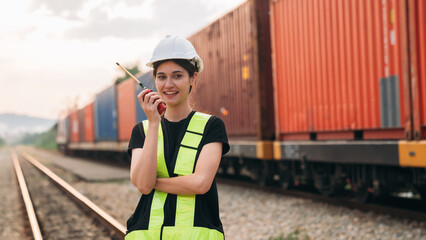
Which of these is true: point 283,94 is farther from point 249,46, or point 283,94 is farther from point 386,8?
point 386,8

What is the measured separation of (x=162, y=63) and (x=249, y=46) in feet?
22.5

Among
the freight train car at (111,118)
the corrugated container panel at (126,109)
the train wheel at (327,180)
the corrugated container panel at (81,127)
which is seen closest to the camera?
the train wheel at (327,180)

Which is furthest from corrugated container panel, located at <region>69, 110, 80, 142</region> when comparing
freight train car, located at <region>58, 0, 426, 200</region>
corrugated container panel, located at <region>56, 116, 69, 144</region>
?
freight train car, located at <region>58, 0, 426, 200</region>

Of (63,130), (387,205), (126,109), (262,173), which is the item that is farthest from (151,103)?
(63,130)

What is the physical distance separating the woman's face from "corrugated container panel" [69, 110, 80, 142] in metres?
29.2

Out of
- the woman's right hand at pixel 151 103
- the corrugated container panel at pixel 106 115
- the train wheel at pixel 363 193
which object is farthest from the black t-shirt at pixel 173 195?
the corrugated container panel at pixel 106 115

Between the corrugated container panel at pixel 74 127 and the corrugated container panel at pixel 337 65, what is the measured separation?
24.4 metres

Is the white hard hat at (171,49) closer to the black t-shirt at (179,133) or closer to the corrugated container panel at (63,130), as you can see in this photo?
the black t-shirt at (179,133)

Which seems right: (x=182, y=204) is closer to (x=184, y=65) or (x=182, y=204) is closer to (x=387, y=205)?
(x=184, y=65)

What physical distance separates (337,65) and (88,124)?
69.5ft

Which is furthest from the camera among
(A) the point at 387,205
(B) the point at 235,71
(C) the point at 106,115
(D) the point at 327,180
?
(C) the point at 106,115

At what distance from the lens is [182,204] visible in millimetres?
1489

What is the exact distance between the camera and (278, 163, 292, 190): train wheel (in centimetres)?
809

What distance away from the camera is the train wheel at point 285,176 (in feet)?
26.6
